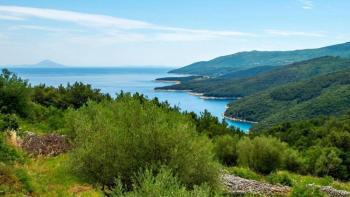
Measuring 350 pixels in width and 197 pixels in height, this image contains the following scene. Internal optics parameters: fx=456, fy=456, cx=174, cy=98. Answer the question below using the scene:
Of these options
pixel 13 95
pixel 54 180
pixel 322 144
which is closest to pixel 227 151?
pixel 13 95

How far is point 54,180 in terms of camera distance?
60.4 ft

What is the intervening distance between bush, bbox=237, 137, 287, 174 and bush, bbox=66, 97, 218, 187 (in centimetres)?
2453

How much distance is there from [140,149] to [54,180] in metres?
3.71

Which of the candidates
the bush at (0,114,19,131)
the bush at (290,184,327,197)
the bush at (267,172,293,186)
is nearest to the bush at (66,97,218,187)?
the bush at (290,184,327,197)

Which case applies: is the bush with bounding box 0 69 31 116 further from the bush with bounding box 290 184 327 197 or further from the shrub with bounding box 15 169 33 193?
the bush with bounding box 290 184 327 197

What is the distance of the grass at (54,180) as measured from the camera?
53.1 ft

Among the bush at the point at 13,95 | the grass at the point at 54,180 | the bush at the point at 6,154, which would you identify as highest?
the bush at the point at 13,95

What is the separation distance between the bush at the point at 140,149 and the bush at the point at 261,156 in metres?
24.5

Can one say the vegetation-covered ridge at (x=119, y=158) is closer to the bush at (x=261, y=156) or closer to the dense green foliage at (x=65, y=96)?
the bush at (x=261, y=156)

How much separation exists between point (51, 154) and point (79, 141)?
14.4 feet

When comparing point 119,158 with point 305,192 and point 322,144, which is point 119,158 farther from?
point 322,144

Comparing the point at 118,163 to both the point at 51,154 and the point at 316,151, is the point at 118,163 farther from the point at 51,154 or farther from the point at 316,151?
the point at 316,151

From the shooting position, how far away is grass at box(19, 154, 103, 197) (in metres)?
16.2

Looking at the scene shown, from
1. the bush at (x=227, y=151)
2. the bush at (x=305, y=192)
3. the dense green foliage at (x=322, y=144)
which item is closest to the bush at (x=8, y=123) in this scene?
the bush at (x=305, y=192)
